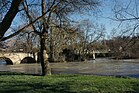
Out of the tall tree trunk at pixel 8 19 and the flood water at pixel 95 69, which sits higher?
the tall tree trunk at pixel 8 19

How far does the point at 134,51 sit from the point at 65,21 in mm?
9454

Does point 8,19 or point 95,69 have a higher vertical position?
point 8,19

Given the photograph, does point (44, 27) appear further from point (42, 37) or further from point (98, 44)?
point (98, 44)

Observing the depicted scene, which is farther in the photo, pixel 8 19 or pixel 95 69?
pixel 95 69

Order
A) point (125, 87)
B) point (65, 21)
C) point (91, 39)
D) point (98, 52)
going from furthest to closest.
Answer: point (98, 52)
point (91, 39)
point (65, 21)
point (125, 87)

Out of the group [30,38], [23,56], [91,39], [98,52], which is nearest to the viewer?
→ [30,38]

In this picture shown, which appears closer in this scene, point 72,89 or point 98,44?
point 72,89

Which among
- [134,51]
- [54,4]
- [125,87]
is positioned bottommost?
[125,87]

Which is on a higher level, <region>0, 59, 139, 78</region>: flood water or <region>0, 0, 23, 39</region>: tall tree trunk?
<region>0, 0, 23, 39</region>: tall tree trunk

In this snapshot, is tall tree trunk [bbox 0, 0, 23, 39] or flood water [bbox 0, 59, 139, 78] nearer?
tall tree trunk [bbox 0, 0, 23, 39]

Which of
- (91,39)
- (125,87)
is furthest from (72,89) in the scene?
(91,39)

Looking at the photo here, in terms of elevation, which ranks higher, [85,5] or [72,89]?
[85,5]

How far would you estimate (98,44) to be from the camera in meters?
112

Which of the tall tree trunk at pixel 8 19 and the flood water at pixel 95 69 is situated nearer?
the tall tree trunk at pixel 8 19
